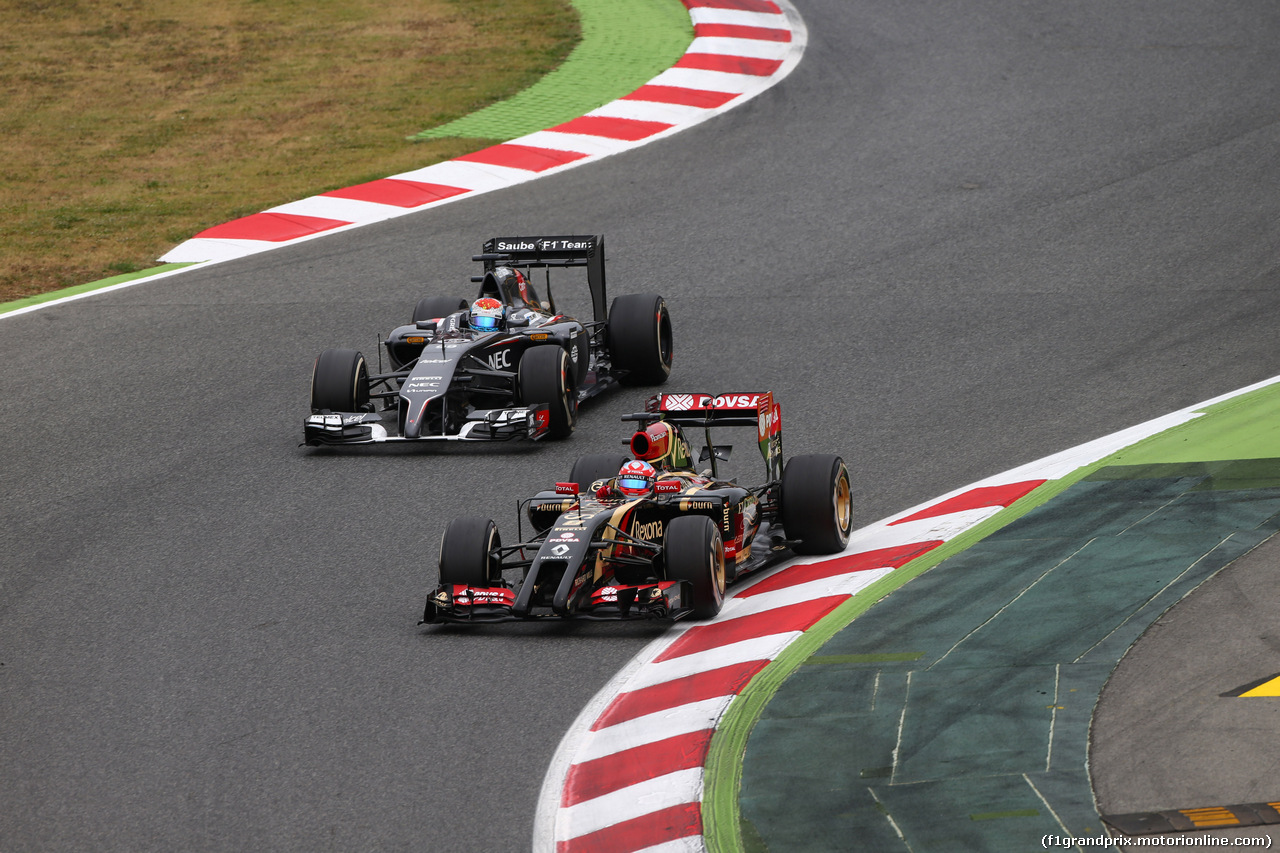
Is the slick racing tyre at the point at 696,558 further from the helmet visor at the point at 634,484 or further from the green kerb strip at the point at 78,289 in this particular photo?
the green kerb strip at the point at 78,289

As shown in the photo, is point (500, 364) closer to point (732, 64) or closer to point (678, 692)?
point (678, 692)

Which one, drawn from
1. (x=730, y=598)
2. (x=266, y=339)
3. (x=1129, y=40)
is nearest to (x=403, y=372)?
(x=266, y=339)

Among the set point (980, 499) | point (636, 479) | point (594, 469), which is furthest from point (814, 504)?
point (980, 499)

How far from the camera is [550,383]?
13.7 metres

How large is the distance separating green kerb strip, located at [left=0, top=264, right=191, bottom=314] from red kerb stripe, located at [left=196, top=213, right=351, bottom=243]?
106 centimetres

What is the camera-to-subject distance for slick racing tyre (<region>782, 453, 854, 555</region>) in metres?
10.8

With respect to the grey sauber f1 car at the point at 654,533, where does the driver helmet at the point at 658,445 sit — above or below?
above

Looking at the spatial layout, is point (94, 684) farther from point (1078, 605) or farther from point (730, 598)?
point (1078, 605)

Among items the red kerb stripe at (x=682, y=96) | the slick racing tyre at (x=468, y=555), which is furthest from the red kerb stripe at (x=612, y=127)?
the slick racing tyre at (x=468, y=555)

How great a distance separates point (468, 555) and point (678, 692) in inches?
75.9

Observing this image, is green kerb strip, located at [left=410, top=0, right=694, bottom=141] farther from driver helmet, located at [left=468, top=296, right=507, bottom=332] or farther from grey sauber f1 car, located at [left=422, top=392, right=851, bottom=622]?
grey sauber f1 car, located at [left=422, top=392, right=851, bottom=622]

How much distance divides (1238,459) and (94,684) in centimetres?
810

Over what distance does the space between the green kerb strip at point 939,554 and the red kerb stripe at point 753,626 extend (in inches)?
4.7

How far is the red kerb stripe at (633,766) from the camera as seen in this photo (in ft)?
25.2
